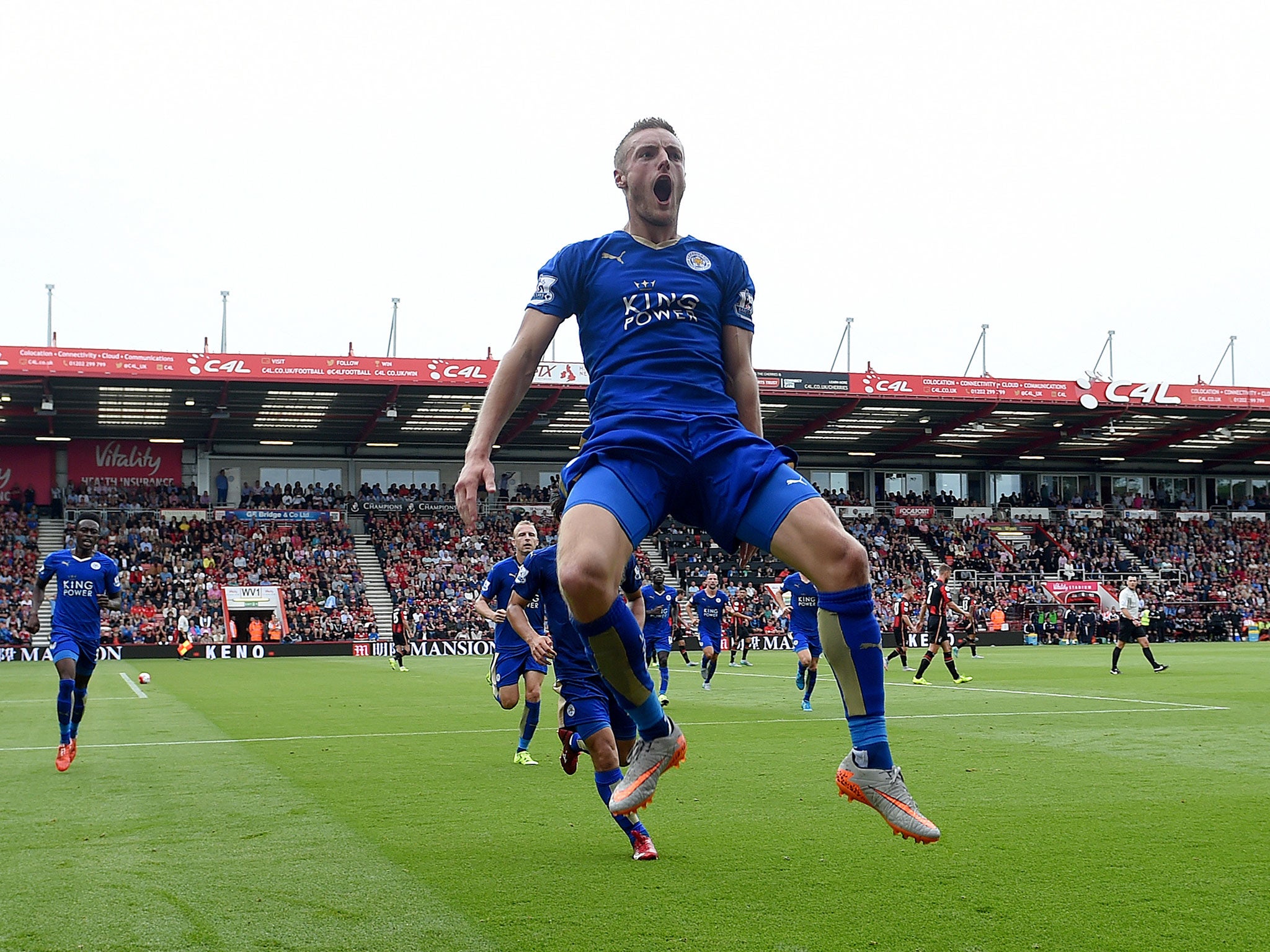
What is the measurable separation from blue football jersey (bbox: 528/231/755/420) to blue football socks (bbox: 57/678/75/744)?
25.8 ft

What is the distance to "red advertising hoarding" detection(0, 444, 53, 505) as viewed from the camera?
48312 millimetres

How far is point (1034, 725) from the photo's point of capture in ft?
42.9

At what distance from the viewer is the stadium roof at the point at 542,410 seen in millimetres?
41750

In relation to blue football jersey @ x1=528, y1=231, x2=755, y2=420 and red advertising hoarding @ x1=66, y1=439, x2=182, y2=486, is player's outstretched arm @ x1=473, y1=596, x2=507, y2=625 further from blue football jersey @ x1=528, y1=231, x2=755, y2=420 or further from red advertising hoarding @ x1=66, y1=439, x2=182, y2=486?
red advertising hoarding @ x1=66, y1=439, x2=182, y2=486

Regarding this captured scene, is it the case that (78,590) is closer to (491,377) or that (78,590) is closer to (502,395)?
(502,395)

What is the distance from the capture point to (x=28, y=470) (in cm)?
4862

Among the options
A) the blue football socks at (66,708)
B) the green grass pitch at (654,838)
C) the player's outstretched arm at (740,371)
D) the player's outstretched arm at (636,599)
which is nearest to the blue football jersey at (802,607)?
the green grass pitch at (654,838)

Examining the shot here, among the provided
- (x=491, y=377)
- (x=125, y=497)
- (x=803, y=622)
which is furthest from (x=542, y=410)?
(x=803, y=622)

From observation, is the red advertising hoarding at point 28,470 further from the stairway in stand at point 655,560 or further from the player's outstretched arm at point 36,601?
the player's outstretched arm at point 36,601

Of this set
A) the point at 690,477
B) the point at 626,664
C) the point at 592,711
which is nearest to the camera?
the point at 690,477

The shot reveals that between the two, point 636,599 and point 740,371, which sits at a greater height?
point 740,371

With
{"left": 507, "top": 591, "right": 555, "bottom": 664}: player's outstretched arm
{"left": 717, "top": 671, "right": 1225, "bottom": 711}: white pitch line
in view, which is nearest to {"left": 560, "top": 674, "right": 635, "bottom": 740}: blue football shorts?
{"left": 507, "top": 591, "right": 555, "bottom": 664}: player's outstretched arm

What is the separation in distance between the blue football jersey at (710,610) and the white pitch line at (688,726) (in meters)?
7.29

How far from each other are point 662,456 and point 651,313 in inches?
23.6
